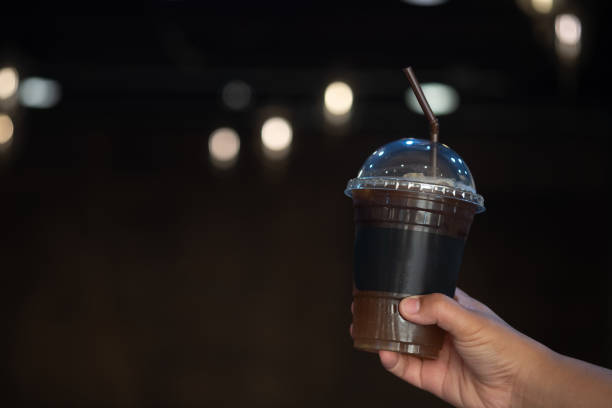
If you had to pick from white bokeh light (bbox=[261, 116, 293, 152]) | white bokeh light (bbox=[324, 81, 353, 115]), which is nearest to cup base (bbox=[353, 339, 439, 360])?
white bokeh light (bbox=[324, 81, 353, 115])

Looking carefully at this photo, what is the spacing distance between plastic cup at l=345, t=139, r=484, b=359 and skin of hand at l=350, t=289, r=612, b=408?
4 cm

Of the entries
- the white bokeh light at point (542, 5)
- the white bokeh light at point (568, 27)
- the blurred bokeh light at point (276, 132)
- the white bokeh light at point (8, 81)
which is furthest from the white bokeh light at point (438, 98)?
the white bokeh light at point (8, 81)

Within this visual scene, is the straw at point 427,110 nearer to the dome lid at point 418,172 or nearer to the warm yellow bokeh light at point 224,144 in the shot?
the dome lid at point 418,172

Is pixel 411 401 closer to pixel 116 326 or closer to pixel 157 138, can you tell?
pixel 116 326

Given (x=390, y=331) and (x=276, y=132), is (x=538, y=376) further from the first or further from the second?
(x=276, y=132)

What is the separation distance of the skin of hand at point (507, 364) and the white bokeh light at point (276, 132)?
5279 mm

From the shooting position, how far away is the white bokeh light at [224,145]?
24.7 ft

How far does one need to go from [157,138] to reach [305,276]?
6.52 ft

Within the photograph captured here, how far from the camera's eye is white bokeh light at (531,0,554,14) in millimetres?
3948

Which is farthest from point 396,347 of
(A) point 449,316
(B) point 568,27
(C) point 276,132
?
(C) point 276,132

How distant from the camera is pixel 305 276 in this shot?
24.9 ft

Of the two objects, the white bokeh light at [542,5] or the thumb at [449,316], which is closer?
the thumb at [449,316]

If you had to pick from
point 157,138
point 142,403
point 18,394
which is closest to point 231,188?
Result: point 157,138

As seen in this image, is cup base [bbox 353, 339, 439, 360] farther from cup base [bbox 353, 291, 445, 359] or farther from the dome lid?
the dome lid
